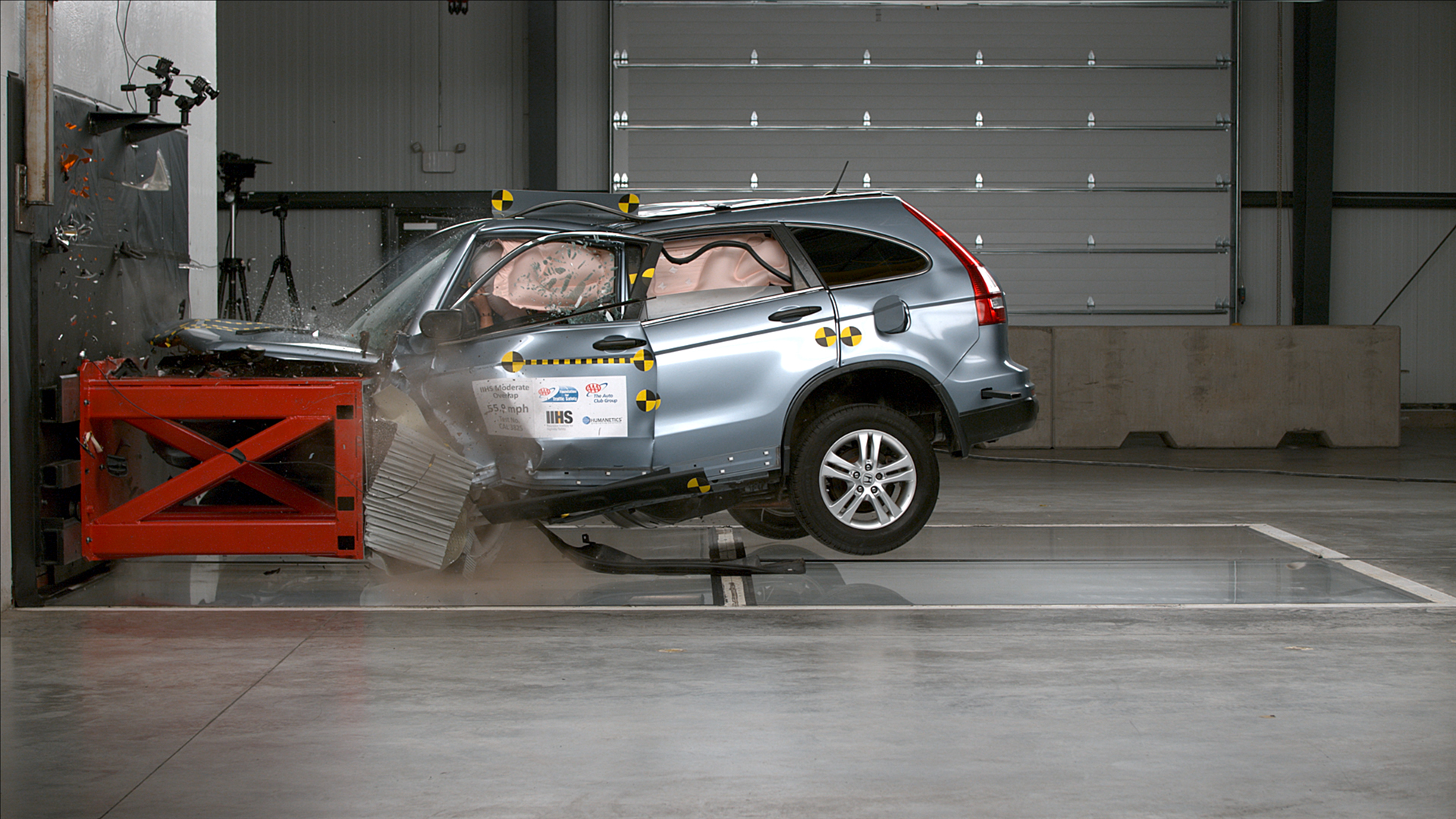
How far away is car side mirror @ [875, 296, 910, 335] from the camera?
673cm

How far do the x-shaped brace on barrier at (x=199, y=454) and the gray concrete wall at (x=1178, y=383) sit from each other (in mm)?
10311

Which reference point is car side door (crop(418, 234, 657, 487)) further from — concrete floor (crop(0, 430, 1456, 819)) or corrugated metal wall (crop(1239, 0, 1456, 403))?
corrugated metal wall (crop(1239, 0, 1456, 403))

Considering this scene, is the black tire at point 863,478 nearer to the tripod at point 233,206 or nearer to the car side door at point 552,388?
the car side door at point 552,388

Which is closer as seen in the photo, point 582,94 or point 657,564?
point 657,564

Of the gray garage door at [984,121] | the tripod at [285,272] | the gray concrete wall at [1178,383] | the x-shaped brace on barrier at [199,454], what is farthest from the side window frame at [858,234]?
the gray garage door at [984,121]

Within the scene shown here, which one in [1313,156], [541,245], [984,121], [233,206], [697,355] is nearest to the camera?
[697,355]

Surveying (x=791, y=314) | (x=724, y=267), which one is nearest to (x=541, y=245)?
(x=724, y=267)

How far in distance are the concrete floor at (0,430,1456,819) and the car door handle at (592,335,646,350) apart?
1.27 metres

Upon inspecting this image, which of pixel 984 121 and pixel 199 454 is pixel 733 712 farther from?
pixel 984 121

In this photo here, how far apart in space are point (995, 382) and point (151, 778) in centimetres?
447

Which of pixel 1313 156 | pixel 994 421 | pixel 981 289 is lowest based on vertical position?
pixel 994 421

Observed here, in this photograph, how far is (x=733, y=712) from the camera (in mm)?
4363

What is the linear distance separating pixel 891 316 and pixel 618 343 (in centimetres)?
136

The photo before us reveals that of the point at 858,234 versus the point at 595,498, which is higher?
the point at 858,234
